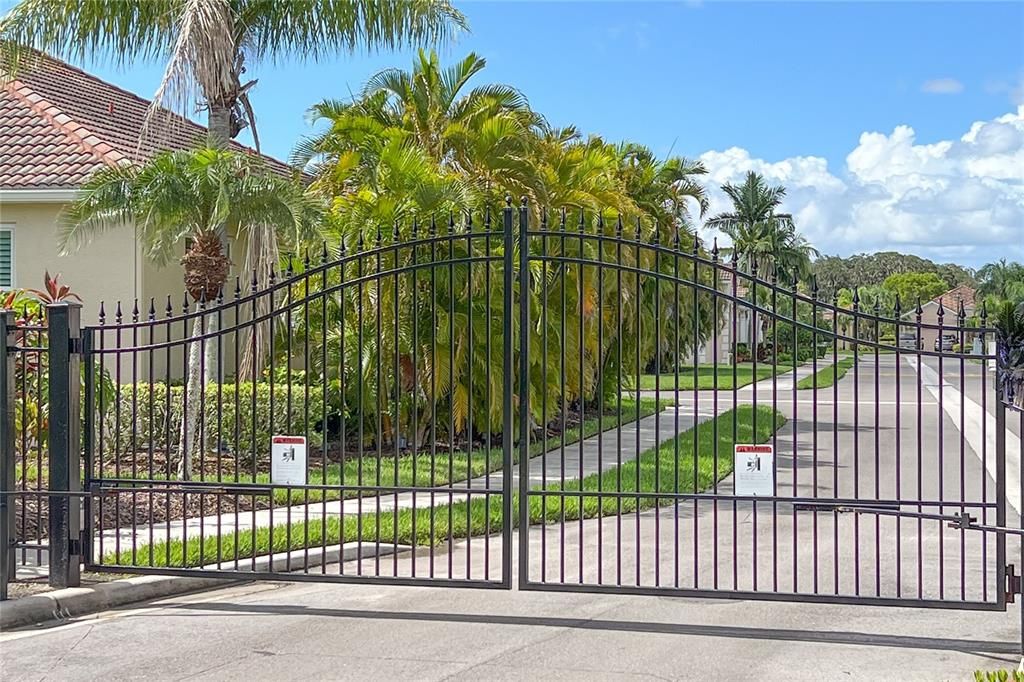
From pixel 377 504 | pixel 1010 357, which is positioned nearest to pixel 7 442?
pixel 377 504

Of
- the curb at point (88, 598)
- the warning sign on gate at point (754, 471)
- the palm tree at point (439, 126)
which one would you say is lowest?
the curb at point (88, 598)

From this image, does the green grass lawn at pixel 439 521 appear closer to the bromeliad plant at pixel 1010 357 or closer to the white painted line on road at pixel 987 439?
the bromeliad plant at pixel 1010 357

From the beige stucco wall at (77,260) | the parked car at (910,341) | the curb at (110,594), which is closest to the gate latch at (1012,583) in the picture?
the parked car at (910,341)

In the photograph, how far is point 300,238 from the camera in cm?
1311

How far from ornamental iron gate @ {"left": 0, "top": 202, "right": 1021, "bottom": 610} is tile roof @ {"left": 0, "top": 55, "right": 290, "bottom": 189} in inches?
100.0

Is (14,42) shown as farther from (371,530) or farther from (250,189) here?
(371,530)

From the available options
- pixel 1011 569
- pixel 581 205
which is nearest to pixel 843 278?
pixel 581 205

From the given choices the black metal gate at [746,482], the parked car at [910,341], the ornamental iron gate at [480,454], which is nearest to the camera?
the black metal gate at [746,482]

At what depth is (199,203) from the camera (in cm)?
1322

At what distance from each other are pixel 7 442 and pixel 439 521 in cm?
416

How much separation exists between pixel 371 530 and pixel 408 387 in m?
6.26

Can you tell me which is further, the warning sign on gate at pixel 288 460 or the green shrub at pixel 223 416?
the green shrub at pixel 223 416

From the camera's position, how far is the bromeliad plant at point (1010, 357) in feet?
22.9

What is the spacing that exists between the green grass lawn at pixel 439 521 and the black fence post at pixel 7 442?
0.78 metres
